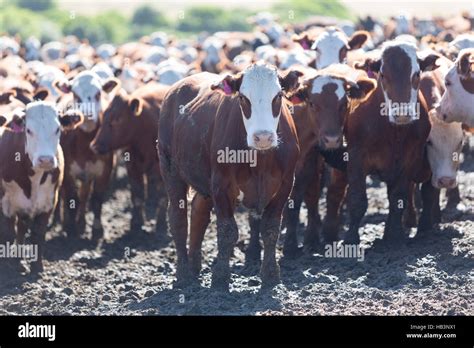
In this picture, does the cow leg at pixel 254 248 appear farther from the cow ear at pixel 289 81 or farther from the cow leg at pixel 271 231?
the cow ear at pixel 289 81

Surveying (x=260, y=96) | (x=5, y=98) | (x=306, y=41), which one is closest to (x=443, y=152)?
(x=260, y=96)

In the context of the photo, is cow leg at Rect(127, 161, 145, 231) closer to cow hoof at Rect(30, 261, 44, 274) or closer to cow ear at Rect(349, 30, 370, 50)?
cow hoof at Rect(30, 261, 44, 274)

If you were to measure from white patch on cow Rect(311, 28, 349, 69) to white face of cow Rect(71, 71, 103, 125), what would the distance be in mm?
2919

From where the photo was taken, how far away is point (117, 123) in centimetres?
1647

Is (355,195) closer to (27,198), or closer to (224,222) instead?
(224,222)

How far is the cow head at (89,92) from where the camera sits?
1661cm

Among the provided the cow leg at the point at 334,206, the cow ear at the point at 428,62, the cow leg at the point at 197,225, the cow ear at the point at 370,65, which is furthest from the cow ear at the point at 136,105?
the cow ear at the point at 428,62

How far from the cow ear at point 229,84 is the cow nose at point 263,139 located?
0.60 m

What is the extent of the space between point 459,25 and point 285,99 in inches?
666

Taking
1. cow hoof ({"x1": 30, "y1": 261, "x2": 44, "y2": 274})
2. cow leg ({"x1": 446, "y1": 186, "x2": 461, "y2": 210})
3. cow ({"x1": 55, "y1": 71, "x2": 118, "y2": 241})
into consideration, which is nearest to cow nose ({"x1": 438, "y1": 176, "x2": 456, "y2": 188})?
cow leg ({"x1": 446, "y1": 186, "x2": 461, "y2": 210})

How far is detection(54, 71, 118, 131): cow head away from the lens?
54.5 feet

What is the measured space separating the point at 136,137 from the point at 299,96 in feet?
14.5
